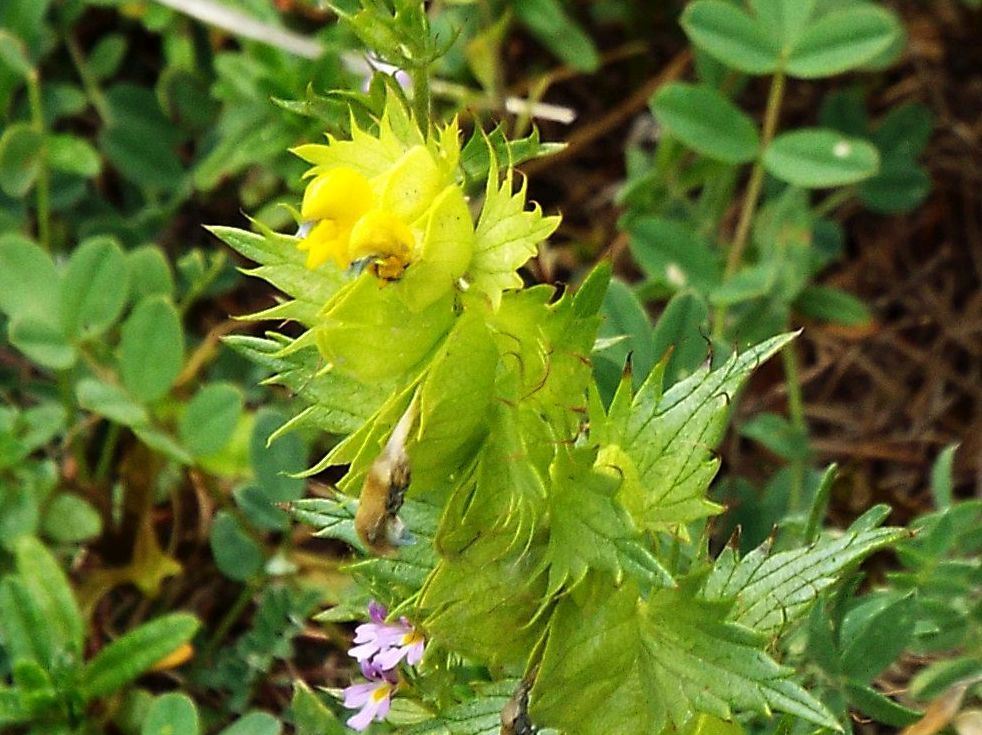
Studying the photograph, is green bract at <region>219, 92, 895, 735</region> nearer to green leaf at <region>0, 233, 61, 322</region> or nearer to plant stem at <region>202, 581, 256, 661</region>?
plant stem at <region>202, 581, 256, 661</region>

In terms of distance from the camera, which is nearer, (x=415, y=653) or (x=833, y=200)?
(x=415, y=653)

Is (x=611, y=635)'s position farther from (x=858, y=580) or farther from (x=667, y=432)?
(x=858, y=580)

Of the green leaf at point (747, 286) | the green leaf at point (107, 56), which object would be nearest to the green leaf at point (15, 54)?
the green leaf at point (107, 56)

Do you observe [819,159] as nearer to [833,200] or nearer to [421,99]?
[833,200]

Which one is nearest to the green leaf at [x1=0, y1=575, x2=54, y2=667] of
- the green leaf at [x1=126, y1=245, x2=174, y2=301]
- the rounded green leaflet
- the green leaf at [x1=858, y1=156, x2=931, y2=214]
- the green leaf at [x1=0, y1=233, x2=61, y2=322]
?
the green leaf at [x1=0, y1=233, x2=61, y2=322]

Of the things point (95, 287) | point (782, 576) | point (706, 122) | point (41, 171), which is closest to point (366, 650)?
point (782, 576)

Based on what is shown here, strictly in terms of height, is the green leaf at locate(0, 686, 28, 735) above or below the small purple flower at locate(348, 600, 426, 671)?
below
